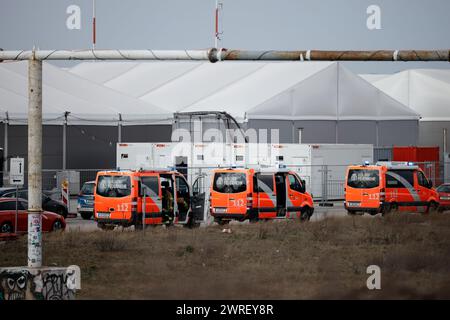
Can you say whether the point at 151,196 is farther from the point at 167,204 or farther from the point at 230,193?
the point at 230,193

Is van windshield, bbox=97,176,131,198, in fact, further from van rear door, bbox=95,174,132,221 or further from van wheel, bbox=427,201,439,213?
van wheel, bbox=427,201,439,213

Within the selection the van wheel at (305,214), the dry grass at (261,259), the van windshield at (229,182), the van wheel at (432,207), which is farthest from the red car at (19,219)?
the van wheel at (432,207)

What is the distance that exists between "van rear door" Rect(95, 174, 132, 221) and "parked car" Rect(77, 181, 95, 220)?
6914 mm

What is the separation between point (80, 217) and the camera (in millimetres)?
39188

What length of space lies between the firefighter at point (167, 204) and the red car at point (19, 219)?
3.09 meters

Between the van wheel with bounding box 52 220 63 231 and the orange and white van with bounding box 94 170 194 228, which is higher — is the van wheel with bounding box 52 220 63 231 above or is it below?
below

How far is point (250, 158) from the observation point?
42.4 m

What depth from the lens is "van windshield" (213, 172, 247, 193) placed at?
31.2 meters

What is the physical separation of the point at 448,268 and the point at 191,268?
16.8ft

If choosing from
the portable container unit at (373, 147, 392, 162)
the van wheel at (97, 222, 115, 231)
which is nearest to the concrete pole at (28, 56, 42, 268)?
the van wheel at (97, 222, 115, 231)

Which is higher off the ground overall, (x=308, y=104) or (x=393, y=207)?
(x=308, y=104)

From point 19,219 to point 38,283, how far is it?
12.5m

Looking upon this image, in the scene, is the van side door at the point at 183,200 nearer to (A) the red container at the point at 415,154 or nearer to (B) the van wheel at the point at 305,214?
(B) the van wheel at the point at 305,214

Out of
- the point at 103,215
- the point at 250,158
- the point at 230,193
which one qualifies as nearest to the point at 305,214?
the point at 230,193
